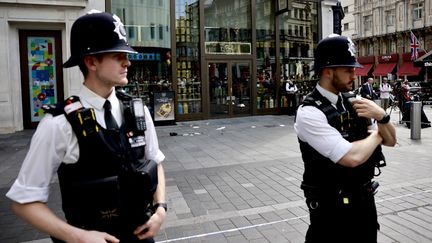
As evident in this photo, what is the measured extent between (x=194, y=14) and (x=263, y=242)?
13.2m

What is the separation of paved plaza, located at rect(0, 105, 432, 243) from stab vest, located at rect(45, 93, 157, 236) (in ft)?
8.23

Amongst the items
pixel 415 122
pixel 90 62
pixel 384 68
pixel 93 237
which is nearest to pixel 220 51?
pixel 415 122

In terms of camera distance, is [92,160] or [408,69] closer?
[92,160]

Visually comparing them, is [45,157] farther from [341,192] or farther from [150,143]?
[341,192]

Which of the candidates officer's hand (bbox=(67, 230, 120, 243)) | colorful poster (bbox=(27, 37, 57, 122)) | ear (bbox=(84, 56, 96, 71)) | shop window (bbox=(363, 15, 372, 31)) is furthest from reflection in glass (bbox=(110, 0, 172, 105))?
shop window (bbox=(363, 15, 372, 31))

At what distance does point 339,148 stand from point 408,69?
43580 mm

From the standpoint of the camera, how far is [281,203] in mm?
5168

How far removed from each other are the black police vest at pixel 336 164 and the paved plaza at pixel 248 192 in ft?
6.06

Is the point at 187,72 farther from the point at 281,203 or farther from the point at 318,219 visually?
the point at 318,219

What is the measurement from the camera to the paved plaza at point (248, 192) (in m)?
4.23

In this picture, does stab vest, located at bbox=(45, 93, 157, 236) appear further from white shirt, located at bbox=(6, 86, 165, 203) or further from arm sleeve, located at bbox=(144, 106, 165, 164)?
arm sleeve, located at bbox=(144, 106, 165, 164)

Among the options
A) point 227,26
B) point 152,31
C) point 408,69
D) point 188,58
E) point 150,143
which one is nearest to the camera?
point 150,143

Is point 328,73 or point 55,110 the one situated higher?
point 328,73

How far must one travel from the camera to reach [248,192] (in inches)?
225
